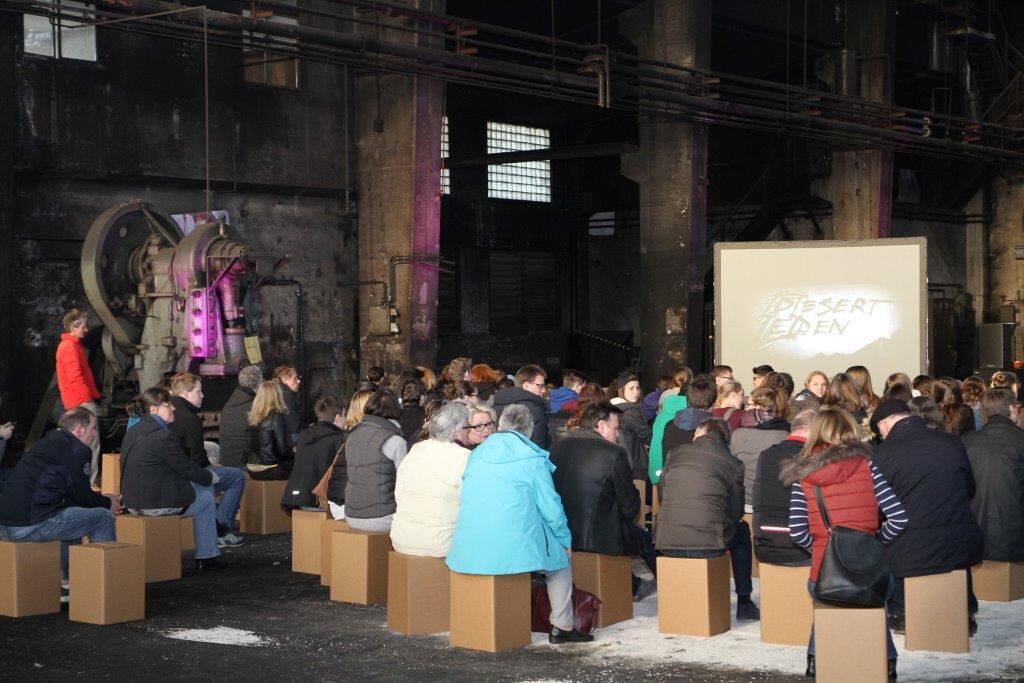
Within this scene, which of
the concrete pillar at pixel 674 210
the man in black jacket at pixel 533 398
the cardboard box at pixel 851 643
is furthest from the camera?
the concrete pillar at pixel 674 210

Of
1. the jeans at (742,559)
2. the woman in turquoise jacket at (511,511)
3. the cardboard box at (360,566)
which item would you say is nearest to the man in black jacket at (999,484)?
the jeans at (742,559)

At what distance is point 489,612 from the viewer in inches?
289

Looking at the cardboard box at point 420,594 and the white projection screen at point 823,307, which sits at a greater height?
the white projection screen at point 823,307

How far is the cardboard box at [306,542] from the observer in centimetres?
1005

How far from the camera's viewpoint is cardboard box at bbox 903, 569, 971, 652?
7141mm

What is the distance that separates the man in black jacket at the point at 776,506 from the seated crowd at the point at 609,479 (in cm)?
1

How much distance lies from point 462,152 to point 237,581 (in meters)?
15.8

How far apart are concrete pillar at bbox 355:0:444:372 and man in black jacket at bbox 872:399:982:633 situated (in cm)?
1137

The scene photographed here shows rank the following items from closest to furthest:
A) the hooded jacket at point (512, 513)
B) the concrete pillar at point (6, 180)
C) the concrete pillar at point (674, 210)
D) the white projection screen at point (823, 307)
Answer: the hooded jacket at point (512, 513)
the concrete pillar at point (6, 180)
the white projection screen at point (823, 307)
the concrete pillar at point (674, 210)

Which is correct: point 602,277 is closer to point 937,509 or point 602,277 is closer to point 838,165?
point 838,165

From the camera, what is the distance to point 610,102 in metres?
18.6

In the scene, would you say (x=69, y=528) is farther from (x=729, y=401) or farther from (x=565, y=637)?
(x=729, y=401)

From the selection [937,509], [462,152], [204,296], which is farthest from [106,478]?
[462,152]

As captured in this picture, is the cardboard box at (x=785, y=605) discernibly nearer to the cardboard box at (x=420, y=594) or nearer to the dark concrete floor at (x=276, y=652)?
the dark concrete floor at (x=276, y=652)
